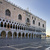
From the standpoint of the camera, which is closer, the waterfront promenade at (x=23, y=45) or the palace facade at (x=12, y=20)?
the waterfront promenade at (x=23, y=45)

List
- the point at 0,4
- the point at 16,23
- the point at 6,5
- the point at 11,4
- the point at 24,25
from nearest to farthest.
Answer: the point at 0,4, the point at 6,5, the point at 11,4, the point at 16,23, the point at 24,25

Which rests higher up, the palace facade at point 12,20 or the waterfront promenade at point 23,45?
the palace facade at point 12,20

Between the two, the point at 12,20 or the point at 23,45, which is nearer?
the point at 23,45

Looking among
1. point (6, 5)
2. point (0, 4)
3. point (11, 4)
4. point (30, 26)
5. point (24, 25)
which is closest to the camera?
point (0, 4)

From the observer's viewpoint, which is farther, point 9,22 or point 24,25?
point 24,25

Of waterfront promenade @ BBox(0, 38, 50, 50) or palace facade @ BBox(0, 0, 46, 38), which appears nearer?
waterfront promenade @ BBox(0, 38, 50, 50)

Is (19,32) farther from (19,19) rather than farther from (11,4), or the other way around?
(11,4)

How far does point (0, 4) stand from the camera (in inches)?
1024

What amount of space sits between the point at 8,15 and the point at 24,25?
11544 millimetres

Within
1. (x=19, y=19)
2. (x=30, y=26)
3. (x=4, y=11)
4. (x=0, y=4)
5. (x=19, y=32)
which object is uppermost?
(x=0, y=4)

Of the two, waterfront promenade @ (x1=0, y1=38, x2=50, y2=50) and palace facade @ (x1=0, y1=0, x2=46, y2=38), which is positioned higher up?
palace facade @ (x1=0, y1=0, x2=46, y2=38)

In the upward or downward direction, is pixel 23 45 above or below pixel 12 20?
below

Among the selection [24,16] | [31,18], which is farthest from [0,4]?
[31,18]

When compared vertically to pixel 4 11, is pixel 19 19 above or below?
below
